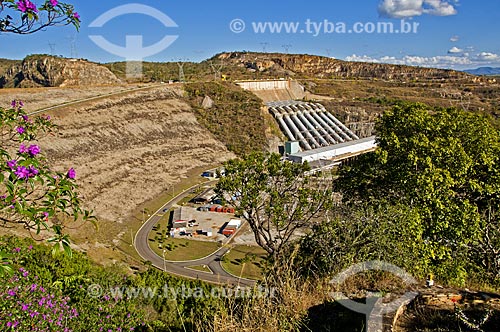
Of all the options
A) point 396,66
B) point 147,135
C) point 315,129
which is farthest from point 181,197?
point 396,66

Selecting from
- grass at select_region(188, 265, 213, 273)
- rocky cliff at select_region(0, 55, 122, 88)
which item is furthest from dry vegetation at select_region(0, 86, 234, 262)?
rocky cliff at select_region(0, 55, 122, 88)

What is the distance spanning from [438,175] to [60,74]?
73983mm

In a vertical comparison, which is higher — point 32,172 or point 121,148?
point 32,172

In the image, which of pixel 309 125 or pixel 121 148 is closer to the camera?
pixel 121 148

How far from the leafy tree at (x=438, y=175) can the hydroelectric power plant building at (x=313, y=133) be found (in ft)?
91.1

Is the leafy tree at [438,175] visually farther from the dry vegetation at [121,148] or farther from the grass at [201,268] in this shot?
the dry vegetation at [121,148]

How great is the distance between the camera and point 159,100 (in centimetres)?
5362

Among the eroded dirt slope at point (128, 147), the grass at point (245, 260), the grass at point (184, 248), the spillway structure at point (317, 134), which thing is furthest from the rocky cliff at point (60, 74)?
the grass at point (245, 260)

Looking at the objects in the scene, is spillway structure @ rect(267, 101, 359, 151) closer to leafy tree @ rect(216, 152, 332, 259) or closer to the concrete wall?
the concrete wall

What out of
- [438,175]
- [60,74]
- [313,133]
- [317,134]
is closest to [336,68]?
[313,133]

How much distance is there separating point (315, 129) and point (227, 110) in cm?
1338

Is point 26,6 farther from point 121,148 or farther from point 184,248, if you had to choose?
point 121,148

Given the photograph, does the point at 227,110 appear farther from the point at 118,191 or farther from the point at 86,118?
the point at 118,191

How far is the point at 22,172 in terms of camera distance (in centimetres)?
281
